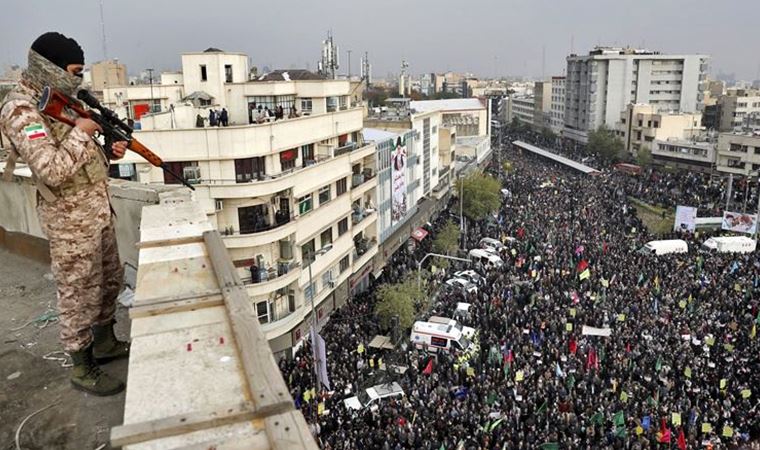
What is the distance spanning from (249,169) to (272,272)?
3.70 metres

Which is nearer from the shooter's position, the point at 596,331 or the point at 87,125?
the point at 87,125

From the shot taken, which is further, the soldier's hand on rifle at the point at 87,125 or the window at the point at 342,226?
the window at the point at 342,226

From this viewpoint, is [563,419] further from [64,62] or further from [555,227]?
[555,227]

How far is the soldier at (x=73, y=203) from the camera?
14.3 feet

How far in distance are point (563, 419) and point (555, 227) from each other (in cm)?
2395

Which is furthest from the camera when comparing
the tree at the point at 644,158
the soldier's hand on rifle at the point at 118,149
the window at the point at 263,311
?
the tree at the point at 644,158

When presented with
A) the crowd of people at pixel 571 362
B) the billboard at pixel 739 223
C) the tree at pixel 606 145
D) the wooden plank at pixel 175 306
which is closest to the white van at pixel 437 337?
the crowd of people at pixel 571 362

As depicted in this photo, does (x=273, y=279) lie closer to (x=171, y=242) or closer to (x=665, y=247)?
(x=171, y=242)

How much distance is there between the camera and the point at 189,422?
9.45ft

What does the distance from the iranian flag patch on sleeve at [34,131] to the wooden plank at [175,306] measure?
1.39 meters

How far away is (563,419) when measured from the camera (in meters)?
17.4

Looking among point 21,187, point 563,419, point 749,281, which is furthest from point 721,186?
point 21,187

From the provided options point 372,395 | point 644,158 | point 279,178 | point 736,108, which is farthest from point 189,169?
point 736,108

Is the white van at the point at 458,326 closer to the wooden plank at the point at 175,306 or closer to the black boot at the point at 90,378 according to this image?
the black boot at the point at 90,378
